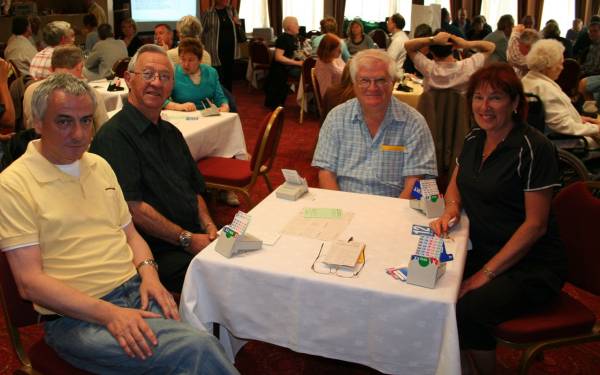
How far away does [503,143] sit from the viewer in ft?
6.61

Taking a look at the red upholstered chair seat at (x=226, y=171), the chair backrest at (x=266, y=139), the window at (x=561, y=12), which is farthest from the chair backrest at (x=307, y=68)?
the window at (x=561, y=12)

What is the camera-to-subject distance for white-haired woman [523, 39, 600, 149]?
362 centimetres

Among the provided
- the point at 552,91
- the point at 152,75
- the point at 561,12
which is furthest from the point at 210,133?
the point at 561,12

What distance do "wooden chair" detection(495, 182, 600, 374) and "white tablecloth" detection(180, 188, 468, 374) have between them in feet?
1.07

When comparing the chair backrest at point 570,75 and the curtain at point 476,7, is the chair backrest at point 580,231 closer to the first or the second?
the chair backrest at point 570,75

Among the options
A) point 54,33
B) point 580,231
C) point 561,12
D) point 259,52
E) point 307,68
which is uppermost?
point 561,12

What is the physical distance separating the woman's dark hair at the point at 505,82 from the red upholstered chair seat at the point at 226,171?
1.68 m

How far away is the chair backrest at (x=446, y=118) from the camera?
164 inches

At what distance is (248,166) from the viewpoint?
11.9ft

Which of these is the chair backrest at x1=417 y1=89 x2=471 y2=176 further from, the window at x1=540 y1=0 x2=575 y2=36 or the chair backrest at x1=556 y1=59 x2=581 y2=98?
the window at x1=540 y1=0 x2=575 y2=36

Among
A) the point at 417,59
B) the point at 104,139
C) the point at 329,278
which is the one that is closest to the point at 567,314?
the point at 329,278

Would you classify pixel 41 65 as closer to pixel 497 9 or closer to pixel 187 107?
pixel 187 107

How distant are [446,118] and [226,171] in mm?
1715

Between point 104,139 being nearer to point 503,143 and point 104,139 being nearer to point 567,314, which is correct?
point 503,143
